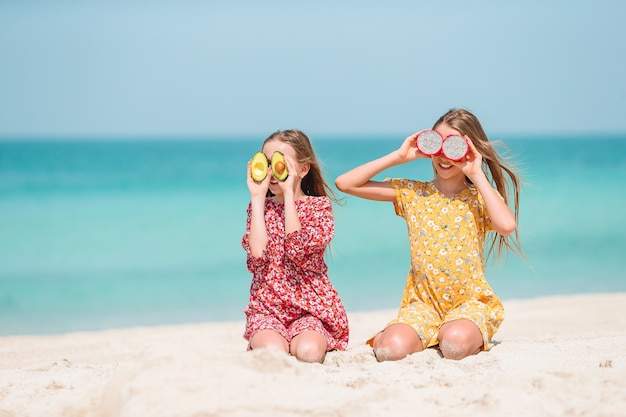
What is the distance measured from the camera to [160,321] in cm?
831

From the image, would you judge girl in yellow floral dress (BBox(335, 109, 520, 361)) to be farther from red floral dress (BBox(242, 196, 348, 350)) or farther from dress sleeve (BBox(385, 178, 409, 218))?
red floral dress (BBox(242, 196, 348, 350))

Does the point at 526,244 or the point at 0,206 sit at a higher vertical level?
the point at 0,206

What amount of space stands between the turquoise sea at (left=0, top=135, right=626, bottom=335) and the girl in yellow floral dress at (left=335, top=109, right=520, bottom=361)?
53cm

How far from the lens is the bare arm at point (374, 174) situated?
4727 millimetres

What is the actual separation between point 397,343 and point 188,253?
27.4ft

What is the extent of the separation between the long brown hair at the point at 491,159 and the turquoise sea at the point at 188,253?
0.62 metres

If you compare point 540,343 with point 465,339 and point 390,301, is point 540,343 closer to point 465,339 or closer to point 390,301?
point 465,339

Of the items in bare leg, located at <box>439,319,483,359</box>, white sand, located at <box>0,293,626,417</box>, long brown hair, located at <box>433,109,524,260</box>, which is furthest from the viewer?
long brown hair, located at <box>433,109,524,260</box>

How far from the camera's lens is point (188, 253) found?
12.4 metres

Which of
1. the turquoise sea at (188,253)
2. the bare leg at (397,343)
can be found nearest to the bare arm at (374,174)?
the turquoise sea at (188,253)

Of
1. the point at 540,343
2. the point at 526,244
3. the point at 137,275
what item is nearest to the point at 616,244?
the point at 526,244

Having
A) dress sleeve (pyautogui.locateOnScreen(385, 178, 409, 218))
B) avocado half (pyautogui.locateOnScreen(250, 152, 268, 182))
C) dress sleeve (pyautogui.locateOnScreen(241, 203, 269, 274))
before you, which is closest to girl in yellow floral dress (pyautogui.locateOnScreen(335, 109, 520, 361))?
dress sleeve (pyautogui.locateOnScreen(385, 178, 409, 218))

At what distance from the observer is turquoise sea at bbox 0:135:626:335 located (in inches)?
351

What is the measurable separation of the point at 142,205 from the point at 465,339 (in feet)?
54.5
